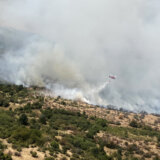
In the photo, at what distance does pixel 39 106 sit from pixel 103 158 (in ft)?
209

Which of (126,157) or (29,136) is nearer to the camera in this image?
(29,136)

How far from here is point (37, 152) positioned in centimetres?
3628

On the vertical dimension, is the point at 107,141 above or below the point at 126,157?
above

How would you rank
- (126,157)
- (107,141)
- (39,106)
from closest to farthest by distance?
(126,157) → (107,141) → (39,106)

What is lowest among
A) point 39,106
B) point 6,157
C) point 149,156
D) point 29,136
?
point 6,157

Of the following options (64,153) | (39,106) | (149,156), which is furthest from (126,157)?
(39,106)

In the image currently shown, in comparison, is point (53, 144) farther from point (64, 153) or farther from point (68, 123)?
point (68, 123)

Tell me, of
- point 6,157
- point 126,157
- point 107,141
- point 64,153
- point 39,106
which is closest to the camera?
point 6,157

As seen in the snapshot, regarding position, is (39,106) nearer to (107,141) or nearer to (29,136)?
(107,141)

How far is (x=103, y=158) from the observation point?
50.2 m

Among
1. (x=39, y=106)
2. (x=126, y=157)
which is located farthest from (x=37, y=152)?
(x=39, y=106)

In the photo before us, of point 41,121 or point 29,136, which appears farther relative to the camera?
point 41,121

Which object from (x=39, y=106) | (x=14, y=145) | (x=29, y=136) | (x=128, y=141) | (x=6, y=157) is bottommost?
(x=6, y=157)

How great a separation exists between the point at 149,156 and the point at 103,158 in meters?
18.8
